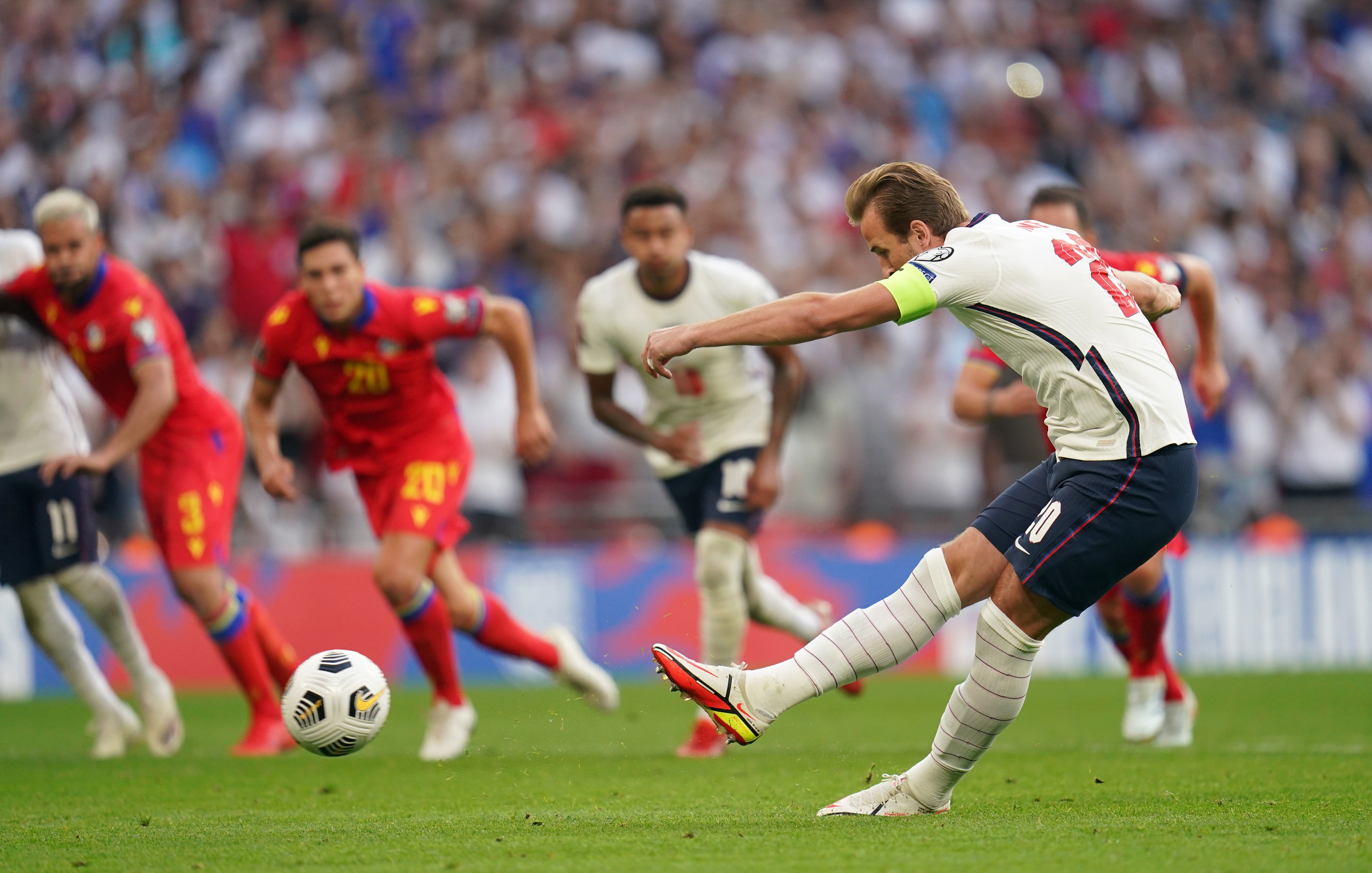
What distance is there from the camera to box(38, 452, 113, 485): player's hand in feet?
24.3

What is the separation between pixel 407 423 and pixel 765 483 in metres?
1.89

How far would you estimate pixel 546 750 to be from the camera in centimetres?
799

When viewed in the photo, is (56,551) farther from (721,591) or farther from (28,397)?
(721,591)

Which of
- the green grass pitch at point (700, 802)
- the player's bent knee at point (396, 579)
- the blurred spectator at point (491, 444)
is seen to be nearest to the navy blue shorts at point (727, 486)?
the green grass pitch at point (700, 802)

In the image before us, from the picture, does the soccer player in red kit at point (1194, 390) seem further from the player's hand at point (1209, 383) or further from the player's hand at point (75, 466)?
the player's hand at point (75, 466)

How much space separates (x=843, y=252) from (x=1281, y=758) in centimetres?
915

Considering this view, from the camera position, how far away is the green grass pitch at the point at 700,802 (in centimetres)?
445

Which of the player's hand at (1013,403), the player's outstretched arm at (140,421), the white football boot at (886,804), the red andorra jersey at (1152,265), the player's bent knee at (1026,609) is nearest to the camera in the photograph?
the player's bent knee at (1026,609)

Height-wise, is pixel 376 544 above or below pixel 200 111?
below

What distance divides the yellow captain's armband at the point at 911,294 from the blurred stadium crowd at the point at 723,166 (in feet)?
28.9

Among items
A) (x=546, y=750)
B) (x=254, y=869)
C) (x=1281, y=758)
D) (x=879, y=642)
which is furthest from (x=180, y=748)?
(x=1281, y=758)

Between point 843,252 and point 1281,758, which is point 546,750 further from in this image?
point 843,252

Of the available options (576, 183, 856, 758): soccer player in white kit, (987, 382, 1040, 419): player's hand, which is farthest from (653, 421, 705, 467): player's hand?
(987, 382, 1040, 419): player's hand

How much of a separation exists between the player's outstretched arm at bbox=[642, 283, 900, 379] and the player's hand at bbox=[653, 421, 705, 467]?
3230 millimetres
